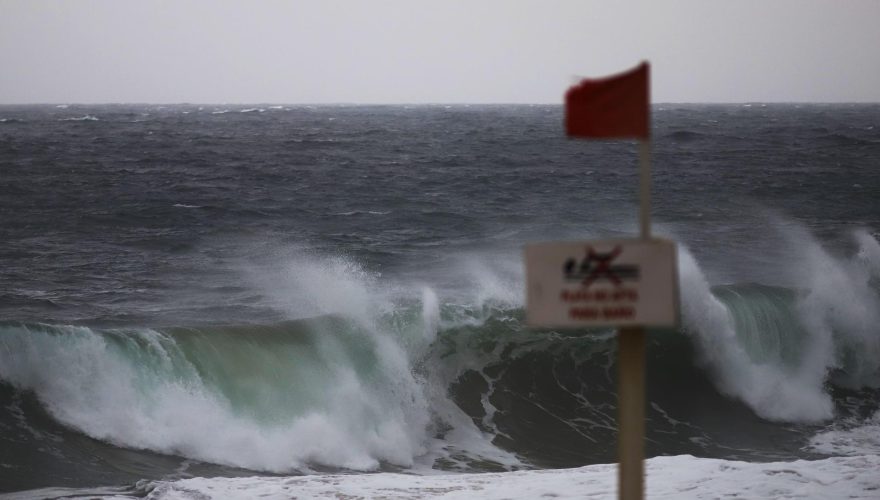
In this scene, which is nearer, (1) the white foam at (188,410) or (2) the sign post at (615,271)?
(2) the sign post at (615,271)

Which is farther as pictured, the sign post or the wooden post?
the wooden post

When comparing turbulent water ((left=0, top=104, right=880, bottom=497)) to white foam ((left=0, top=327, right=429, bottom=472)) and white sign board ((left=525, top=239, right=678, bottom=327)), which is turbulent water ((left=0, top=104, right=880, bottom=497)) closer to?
white foam ((left=0, top=327, right=429, bottom=472))

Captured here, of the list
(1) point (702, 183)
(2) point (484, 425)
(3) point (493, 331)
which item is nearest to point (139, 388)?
(2) point (484, 425)

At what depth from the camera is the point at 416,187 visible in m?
36.5

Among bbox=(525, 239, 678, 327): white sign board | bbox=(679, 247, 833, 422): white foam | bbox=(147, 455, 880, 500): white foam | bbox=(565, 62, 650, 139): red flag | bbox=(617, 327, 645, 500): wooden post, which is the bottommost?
bbox=(679, 247, 833, 422): white foam

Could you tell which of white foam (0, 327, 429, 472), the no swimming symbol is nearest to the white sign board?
the no swimming symbol

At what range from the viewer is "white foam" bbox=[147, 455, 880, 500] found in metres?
6.98

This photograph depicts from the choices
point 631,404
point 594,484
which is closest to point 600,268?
point 631,404

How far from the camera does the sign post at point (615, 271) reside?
3.62 meters

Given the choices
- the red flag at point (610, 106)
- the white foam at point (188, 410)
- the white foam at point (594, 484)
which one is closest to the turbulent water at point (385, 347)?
the white foam at point (188, 410)

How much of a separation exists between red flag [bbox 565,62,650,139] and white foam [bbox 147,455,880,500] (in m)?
3.90

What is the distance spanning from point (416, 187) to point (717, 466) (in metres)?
29.2

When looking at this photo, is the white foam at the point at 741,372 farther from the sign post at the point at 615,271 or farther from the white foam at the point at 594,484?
the sign post at the point at 615,271

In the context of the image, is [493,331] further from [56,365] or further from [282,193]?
[282,193]
